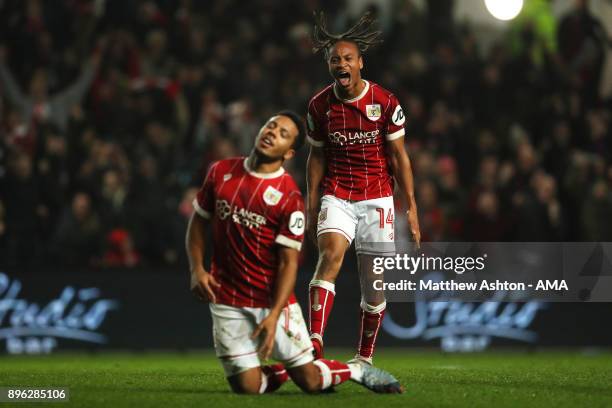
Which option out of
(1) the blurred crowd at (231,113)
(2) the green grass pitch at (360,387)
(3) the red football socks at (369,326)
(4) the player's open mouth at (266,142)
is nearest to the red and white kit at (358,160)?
(3) the red football socks at (369,326)

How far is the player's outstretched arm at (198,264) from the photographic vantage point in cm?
704

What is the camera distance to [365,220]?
8633 mm

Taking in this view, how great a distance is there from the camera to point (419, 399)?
23.7 feet

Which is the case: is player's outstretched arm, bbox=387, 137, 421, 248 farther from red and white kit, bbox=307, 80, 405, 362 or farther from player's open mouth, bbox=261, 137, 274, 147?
player's open mouth, bbox=261, 137, 274, 147

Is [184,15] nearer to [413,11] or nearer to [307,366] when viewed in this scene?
[413,11]

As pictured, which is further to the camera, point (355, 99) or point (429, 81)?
point (429, 81)

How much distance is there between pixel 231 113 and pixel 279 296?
8.66m

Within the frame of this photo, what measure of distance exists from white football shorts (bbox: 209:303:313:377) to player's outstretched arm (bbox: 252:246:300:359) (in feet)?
0.33

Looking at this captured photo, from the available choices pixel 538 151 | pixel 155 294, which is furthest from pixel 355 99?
pixel 538 151

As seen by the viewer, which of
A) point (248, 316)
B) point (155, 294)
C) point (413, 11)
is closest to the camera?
point (248, 316)

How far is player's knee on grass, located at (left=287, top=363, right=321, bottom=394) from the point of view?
7230mm

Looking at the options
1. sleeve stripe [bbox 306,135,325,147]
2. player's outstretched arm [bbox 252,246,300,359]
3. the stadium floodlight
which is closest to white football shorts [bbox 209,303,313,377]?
player's outstretched arm [bbox 252,246,300,359]

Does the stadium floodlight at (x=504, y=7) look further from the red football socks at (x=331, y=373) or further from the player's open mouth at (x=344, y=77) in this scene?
the red football socks at (x=331, y=373)

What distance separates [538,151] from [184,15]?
17.6 ft
